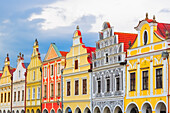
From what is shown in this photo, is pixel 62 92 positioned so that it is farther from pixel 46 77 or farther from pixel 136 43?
pixel 136 43

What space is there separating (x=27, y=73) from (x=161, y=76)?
3252cm

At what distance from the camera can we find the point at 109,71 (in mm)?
44594

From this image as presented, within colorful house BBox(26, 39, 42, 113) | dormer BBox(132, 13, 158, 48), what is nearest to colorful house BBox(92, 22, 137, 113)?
dormer BBox(132, 13, 158, 48)

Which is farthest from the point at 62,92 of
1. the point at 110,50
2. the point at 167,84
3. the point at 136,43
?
the point at 167,84

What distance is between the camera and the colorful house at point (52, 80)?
5522 cm

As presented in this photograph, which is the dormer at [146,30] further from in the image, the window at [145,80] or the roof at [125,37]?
the roof at [125,37]

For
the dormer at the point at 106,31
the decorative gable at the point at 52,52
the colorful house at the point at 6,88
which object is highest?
the dormer at the point at 106,31

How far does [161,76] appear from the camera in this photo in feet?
120

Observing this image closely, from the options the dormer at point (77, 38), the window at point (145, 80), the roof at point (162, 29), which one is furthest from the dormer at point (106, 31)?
the window at point (145, 80)

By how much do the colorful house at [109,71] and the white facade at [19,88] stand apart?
2107cm

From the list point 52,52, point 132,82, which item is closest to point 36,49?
point 52,52

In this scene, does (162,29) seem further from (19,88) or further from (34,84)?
(19,88)

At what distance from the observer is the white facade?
216 ft

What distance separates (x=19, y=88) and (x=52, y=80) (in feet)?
39.9
